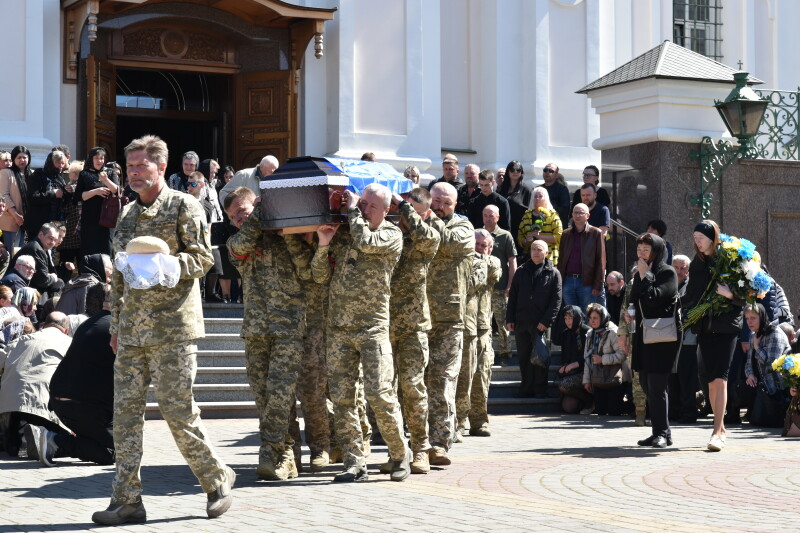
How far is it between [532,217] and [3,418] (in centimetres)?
807

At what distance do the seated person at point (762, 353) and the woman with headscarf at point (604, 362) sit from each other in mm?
1348

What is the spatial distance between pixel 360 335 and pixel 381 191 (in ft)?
3.38

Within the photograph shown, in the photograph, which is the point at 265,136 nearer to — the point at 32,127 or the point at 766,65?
the point at 32,127

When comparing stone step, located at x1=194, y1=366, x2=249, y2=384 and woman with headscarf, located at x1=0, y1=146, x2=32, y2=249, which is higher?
woman with headscarf, located at x1=0, y1=146, x2=32, y2=249

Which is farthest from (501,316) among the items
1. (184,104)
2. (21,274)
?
(184,104)

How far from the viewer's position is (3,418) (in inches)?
423

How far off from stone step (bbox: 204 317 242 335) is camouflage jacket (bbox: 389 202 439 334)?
545 centimetres

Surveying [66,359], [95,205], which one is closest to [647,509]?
[66,359]

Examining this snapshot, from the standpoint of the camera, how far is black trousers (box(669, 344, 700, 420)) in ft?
46.7

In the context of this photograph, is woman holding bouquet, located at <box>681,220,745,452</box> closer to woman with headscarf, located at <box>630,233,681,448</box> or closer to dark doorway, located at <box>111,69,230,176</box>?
woman with headscarf, located at <box>630,233,681,448</box>

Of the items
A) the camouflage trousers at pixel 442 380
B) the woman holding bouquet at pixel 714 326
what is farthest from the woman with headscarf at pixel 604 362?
the camouflage trousers at pixel 442 380

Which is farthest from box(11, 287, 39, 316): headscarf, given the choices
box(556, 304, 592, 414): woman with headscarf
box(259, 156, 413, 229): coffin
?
box(556, 304, 592, 414): woman with headscarf

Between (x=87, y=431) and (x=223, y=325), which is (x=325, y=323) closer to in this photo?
(x=87, y=431)

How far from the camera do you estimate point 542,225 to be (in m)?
16.8
